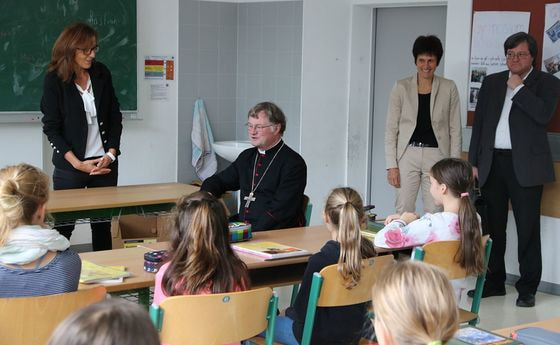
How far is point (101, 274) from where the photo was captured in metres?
3.29

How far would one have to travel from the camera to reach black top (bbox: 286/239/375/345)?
11.0ft

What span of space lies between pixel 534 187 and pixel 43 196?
3.60 meters

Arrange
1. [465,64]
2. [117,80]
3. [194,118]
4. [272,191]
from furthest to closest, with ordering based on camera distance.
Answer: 1. [194,118]
2. [117,80]
3. [465,64]
4. [272,191]

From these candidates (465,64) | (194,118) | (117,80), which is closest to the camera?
(465,64)

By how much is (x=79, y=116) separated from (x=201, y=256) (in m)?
2.50

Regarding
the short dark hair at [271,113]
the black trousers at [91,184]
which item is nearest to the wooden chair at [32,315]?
the short dark hair at [271,113]

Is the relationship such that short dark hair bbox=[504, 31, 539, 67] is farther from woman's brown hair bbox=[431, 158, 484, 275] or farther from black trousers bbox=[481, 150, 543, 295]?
woman's brown hair bbox=[431, 158, 484, 275]

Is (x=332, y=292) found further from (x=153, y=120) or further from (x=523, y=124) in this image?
(x=153, y=120)

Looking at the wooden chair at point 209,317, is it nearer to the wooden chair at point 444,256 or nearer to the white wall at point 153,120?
the wooden chair at point 444,256

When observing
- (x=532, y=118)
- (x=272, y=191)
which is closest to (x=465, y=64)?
(x=532, y=118)

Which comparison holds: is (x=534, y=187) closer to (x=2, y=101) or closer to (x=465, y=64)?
(x=465, y=64)

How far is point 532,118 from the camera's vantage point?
217 inches

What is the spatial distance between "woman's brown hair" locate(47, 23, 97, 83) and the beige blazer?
213 centimetres

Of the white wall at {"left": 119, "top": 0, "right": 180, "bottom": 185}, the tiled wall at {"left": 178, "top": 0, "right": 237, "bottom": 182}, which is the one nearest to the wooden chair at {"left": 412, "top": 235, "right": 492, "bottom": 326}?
the white wall at {"left": 119, "top": 0, "right": 180, "bottom": 185}
